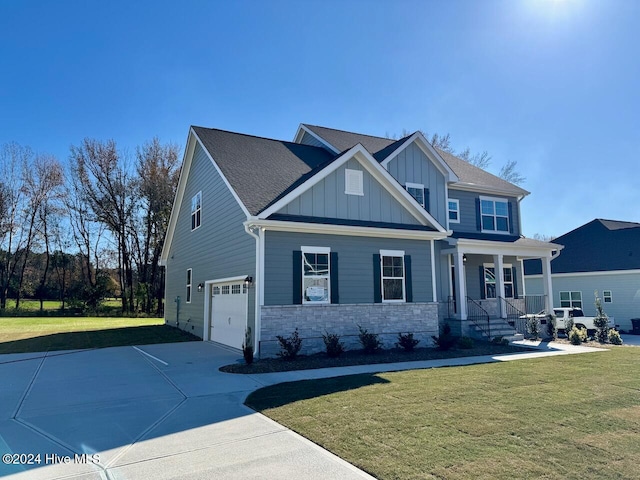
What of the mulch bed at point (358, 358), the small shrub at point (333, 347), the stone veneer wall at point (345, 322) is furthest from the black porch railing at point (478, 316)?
the small shrub at point (333, 347)

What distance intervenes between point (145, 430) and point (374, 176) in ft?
33.7

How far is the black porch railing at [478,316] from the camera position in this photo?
15.3m

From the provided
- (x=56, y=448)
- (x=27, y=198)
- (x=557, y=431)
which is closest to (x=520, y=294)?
(x=557, y=431)

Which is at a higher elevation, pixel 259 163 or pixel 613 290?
pixel 259 163

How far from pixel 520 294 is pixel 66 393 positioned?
17.8 m

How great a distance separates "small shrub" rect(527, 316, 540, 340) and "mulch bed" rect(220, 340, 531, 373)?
2.30 metres

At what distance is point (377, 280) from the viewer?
43.1 ft

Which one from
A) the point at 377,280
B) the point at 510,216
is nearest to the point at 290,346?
the point at 377,280

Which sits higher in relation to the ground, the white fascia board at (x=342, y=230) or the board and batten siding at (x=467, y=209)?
the board and batten siding at (x=467, y=209)

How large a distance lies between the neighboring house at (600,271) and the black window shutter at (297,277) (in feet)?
63.0

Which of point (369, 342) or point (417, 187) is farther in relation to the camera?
point (417, 187)

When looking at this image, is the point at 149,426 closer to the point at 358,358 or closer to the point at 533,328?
the point at 358,358

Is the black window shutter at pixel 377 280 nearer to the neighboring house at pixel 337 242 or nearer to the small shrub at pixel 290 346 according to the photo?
Answer: the neighboring house at pixel 337 242

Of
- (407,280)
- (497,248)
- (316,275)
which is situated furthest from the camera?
(497,248)
